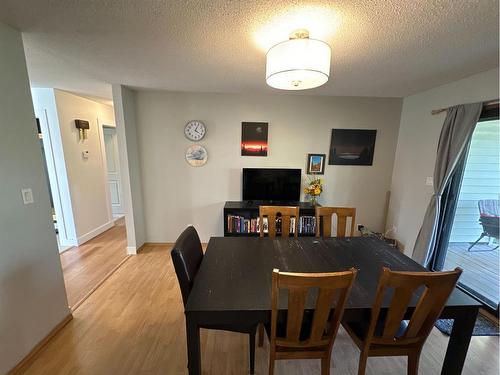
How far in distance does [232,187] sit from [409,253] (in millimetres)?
2696

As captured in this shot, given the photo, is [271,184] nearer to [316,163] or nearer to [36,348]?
[316,163]

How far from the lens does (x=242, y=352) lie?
1.67m

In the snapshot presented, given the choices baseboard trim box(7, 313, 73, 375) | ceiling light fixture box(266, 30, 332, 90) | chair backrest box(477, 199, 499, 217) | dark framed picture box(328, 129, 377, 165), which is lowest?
baseboard trim box(7, 313, 73, 375)

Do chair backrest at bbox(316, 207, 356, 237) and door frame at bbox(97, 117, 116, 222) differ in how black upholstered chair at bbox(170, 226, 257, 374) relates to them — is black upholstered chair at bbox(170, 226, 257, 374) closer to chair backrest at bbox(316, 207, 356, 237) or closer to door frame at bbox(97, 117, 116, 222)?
chair backrest at bbox(316, 207, 356, 237)

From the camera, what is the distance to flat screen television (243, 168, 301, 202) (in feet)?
10.6

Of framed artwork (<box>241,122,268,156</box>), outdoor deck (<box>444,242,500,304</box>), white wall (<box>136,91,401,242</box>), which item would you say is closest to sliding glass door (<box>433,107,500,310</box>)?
outdoor deck (<box>444,242,500,304</box>)

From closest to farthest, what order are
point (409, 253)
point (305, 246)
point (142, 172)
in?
point (305, 246)
point (409, 253)
point (142, 172)

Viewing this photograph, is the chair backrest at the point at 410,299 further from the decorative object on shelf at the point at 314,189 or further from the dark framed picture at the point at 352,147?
the dark framed picture at the point at 352,147

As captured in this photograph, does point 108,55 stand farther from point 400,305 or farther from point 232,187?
point 400,305

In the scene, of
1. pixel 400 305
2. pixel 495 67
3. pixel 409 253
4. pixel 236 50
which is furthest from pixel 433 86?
pixel 400 305

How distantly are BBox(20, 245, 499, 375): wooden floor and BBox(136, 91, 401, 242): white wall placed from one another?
58.4 inches

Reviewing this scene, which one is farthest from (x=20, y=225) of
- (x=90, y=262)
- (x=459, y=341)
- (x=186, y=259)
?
(x=459, y=341)

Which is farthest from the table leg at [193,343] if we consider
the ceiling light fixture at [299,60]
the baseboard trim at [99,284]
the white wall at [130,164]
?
the white wall at [130,164]

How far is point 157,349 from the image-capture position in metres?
1.67
